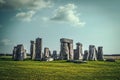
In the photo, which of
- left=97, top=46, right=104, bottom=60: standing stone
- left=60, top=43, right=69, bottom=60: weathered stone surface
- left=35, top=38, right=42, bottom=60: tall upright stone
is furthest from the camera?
left=97, top=46, right=104, bottom=60: standing stone

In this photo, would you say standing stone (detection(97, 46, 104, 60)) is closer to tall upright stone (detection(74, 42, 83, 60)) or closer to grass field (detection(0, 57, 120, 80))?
tall upright stone (detection(74, 42, 83, 60))

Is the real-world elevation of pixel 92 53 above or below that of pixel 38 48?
below

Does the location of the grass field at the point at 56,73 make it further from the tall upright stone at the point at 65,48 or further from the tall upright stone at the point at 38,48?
the tall upright stone at the point at 38,48

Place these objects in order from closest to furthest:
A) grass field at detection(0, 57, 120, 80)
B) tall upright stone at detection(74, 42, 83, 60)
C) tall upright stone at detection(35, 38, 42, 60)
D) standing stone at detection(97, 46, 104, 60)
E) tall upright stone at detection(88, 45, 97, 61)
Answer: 1. grass field at detection(0, 57, 120, 80)
2. tall upright stone at detection(35, 38, 42, 60)
3. tall upright stone at detection(74, 42, 83, 60)
4. tall upright stone at detection(88, 45, 97, 61)
5. standing stone at detection(97, 46, 104, 60)

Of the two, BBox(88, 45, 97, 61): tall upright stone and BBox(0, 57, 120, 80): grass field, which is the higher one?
BBox(88, 45, 97, 61): tall upright stone

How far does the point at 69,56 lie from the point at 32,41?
958 cm

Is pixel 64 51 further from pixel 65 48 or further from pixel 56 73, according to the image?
pixel 56 73

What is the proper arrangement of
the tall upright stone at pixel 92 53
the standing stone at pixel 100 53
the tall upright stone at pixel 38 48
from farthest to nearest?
the standing stone at pixel 100 53, the tall upright stone at pixel 92 53, the tall upright stone at pixel 38 48

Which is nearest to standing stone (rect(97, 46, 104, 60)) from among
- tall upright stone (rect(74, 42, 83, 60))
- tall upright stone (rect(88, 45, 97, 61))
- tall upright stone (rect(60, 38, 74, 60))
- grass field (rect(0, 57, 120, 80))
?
tall upright stone (rect(88, 45, 97, 61))

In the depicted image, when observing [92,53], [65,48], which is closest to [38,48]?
[65,48]

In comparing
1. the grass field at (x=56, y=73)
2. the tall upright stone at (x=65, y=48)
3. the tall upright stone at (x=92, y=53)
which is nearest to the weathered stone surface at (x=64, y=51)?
the tall upright stone at (x=65, y=48)

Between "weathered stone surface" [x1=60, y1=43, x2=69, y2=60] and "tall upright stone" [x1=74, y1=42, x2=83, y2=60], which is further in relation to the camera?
"tall upright stone" [x1=74, y1=42, x2=83, y2=60]

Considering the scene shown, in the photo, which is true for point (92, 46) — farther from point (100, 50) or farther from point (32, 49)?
point (32, 49)

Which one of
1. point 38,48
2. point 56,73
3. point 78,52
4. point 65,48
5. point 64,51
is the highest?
point 38,48
